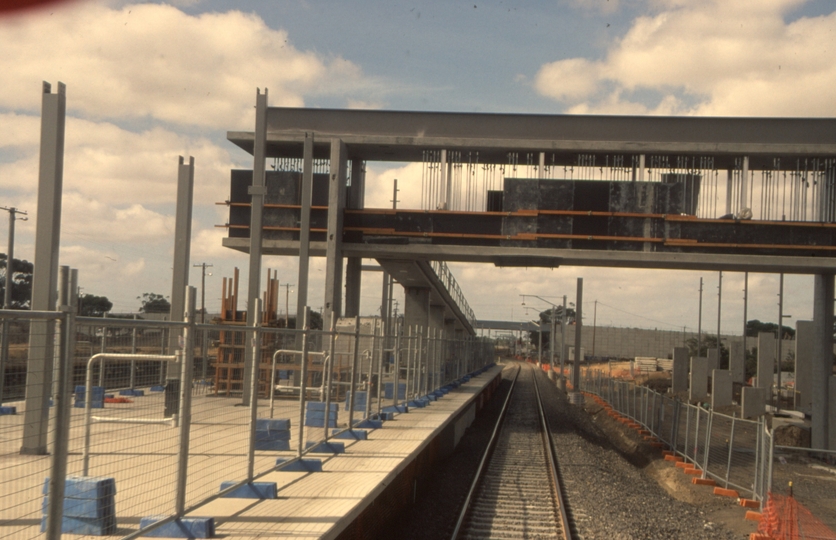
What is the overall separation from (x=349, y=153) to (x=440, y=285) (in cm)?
1714

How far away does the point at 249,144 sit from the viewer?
25078 millimetres

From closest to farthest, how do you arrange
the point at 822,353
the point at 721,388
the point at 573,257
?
the point at 573,257 → the point at 822,353 → the point at 721,388

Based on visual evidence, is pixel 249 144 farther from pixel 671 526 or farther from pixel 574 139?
pixel 671 526

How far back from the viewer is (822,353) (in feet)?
82.4

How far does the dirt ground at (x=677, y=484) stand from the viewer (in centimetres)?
1343

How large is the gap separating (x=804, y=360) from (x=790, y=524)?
24.3 metres

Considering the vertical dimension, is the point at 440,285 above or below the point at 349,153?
below

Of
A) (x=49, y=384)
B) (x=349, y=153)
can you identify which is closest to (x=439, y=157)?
(x=349, y=153)

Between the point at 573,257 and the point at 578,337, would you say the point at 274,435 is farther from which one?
the point at 578,337

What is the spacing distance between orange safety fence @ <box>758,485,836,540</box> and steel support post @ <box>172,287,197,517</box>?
8097mm

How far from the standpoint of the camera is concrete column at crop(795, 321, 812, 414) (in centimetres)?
3203

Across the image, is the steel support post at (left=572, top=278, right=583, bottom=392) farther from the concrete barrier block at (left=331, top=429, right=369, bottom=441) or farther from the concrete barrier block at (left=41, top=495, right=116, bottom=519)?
the concrete barrier block at (left=41, top=495, right=116, bottom=519)

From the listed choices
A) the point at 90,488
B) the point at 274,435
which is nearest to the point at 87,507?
the point at 90,488

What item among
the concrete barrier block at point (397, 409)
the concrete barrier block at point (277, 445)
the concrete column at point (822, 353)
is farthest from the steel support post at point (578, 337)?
Result: the concrete barrier block at point (277, 445)
